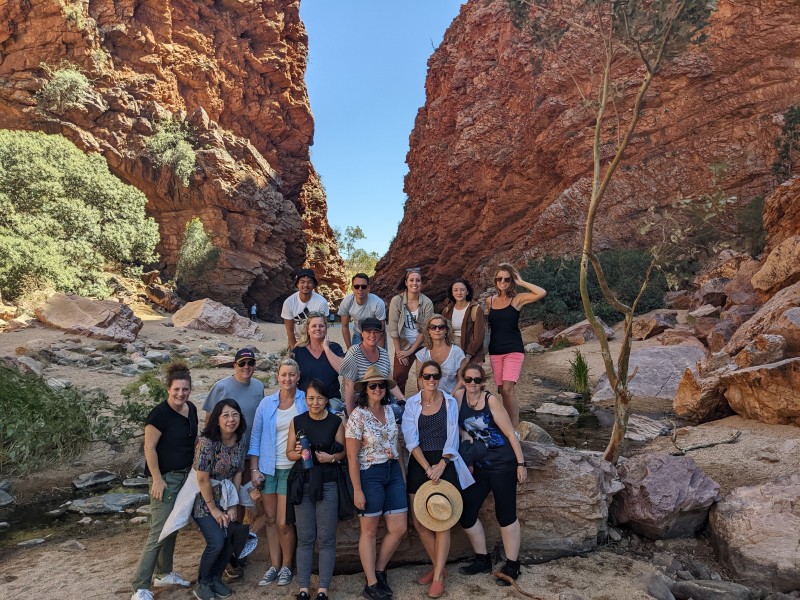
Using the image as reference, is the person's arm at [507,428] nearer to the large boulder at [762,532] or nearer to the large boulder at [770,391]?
the large boulder at [762,532]

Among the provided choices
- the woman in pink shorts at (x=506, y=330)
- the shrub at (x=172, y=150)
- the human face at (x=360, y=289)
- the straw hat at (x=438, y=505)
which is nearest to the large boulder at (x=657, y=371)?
the woman in pink shorts at (x=506, y=330)

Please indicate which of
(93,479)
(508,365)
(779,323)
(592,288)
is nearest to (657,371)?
(779,323)

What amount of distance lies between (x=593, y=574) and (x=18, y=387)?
7.62 metres

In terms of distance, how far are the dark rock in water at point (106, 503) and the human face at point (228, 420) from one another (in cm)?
278

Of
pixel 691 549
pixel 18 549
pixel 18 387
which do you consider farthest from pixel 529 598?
pixel 18 387

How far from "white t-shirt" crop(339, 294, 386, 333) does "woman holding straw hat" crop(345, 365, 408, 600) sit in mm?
1571

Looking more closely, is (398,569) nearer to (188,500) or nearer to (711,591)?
(188,500)

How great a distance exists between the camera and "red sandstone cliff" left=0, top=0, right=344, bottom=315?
2802 cm

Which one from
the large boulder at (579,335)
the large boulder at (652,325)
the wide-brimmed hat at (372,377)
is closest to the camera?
the wide-brimmed hat at (372,377)

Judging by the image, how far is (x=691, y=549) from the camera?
173 inches

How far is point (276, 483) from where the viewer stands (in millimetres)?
3867

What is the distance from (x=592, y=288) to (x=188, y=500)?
1987cm

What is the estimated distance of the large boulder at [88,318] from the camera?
46.6 ft

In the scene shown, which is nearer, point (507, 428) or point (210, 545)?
point (210, 545)
